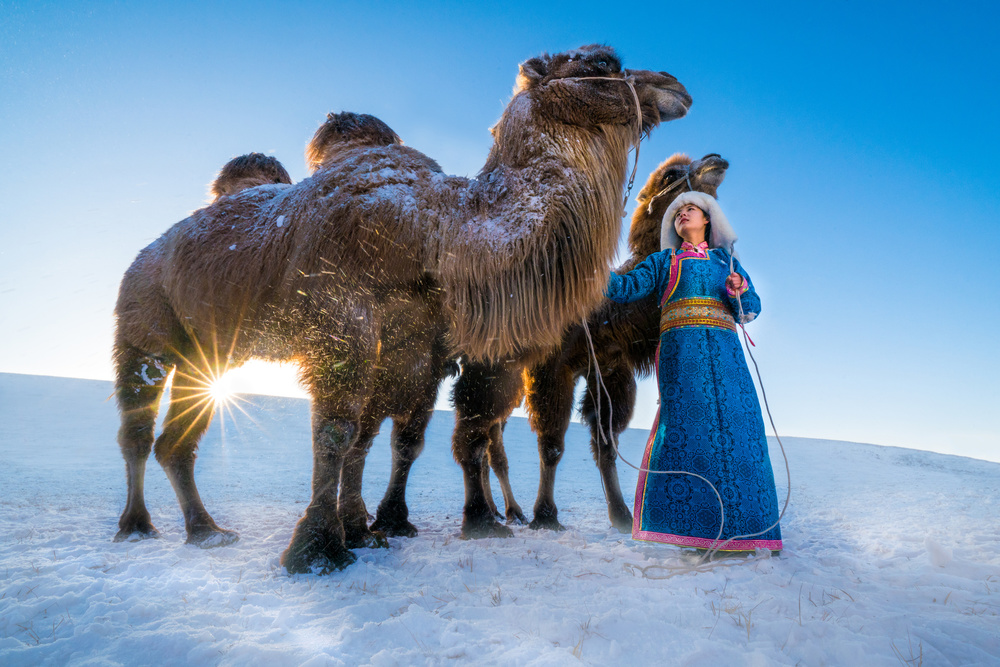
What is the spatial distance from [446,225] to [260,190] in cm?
180

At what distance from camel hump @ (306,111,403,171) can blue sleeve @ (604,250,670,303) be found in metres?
2.04

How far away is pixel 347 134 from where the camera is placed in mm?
4160

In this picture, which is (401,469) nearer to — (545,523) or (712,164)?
(545,523)

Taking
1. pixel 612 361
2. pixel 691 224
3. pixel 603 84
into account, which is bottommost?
pixel 612 361

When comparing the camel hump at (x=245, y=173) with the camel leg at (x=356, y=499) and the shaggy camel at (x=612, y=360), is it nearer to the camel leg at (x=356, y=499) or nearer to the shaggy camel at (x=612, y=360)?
the camel leg at (x=356, y=499)

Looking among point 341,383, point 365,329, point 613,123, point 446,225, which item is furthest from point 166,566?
point 613,123

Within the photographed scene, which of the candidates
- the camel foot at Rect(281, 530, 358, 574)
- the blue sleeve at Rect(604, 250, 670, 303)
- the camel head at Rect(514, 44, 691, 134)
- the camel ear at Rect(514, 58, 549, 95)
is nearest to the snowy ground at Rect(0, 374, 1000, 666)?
the camel foot at Rect(281, 530, 358, 574)

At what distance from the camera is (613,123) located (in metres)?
3.00

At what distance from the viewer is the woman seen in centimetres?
295

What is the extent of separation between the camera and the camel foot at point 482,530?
12.3 ft

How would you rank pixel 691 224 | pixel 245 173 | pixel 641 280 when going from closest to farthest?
1. pixel 641 280
2. pixel 691 224
3. pixel 245 173

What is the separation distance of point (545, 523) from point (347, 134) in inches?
132

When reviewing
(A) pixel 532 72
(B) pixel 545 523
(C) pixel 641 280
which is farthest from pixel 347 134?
(B) pixel 545 523

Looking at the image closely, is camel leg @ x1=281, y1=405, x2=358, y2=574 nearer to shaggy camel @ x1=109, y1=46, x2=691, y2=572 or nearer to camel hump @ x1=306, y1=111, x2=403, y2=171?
shaggy camel @ x1=109, y1=46, x2=691, y2=572
